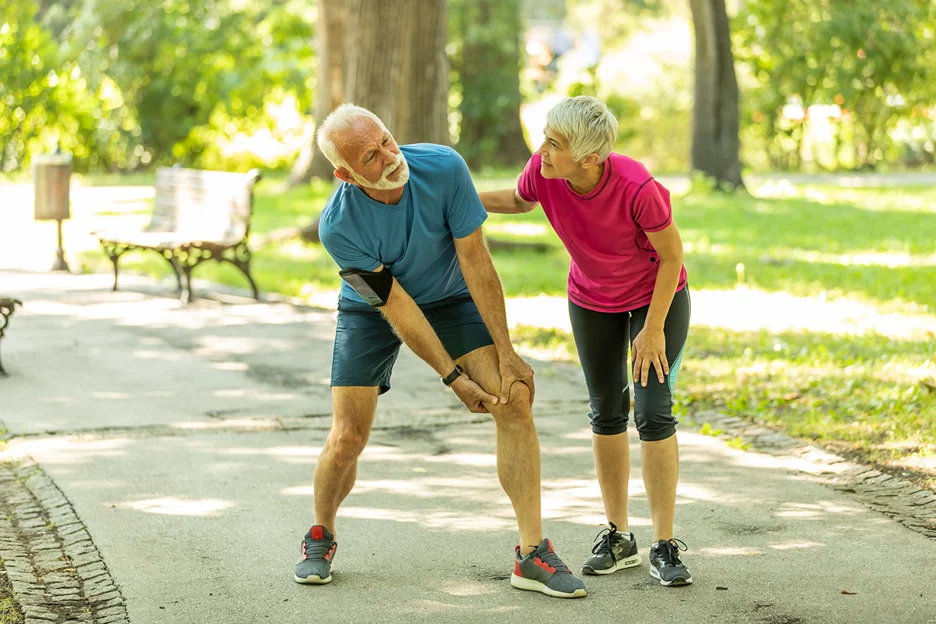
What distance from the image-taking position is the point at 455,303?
4629 mm

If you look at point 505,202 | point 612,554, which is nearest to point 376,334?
point 505,202

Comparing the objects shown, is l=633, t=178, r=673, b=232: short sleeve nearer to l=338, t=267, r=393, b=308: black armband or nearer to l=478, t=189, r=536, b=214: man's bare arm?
l=478, t=189, r=536, b=214: man's bare arm

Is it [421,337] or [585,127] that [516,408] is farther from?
[585,127]

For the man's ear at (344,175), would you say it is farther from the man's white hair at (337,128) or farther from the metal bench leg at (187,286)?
the metal bench leg at (187,286)

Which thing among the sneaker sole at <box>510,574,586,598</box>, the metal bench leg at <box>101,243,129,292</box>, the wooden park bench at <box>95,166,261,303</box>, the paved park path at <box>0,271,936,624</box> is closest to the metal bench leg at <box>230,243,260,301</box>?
the wooden park bench at <box>95,166,261,303</box>

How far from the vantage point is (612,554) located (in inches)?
188

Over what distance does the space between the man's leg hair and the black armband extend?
0.38 meters

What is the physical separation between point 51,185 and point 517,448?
31.2 feet

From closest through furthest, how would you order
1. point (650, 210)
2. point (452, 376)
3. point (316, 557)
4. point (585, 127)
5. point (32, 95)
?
point (585, 127) → point (650, 210) → point (452, 376) → point (316, 557) → point (32, 95)

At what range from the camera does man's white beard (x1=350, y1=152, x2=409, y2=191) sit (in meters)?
4.28

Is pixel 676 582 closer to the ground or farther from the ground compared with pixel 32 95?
closer to the ground

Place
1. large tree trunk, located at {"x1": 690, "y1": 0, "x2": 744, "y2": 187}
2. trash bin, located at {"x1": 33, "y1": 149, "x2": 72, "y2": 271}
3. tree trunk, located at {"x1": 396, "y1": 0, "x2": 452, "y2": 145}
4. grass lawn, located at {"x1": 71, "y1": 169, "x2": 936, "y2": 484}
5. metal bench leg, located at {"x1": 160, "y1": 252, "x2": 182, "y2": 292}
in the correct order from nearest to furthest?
1. grass lawn, located at {"x1": 71, "y1": 169, "x2": 936, "y2": 484}
2. metal bench leg, located at {"x1": 160, "y1": 252, "x2": 182, "y2": 292}
3. trash bin, located at {"x1": 33, "y1": 149, "x2": 72, "y2": 271}
4. tree trunk, located at {"x1": 396, "y1": 0, "x2": 452, "y2": 145}
5. large tree trunk, located at {"x1": 690, "y1": 0, "x2": 744, "y2": 187}

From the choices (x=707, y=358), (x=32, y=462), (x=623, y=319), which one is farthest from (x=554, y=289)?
(x=623, y=319)

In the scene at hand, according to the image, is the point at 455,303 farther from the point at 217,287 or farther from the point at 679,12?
the point at 679,12
